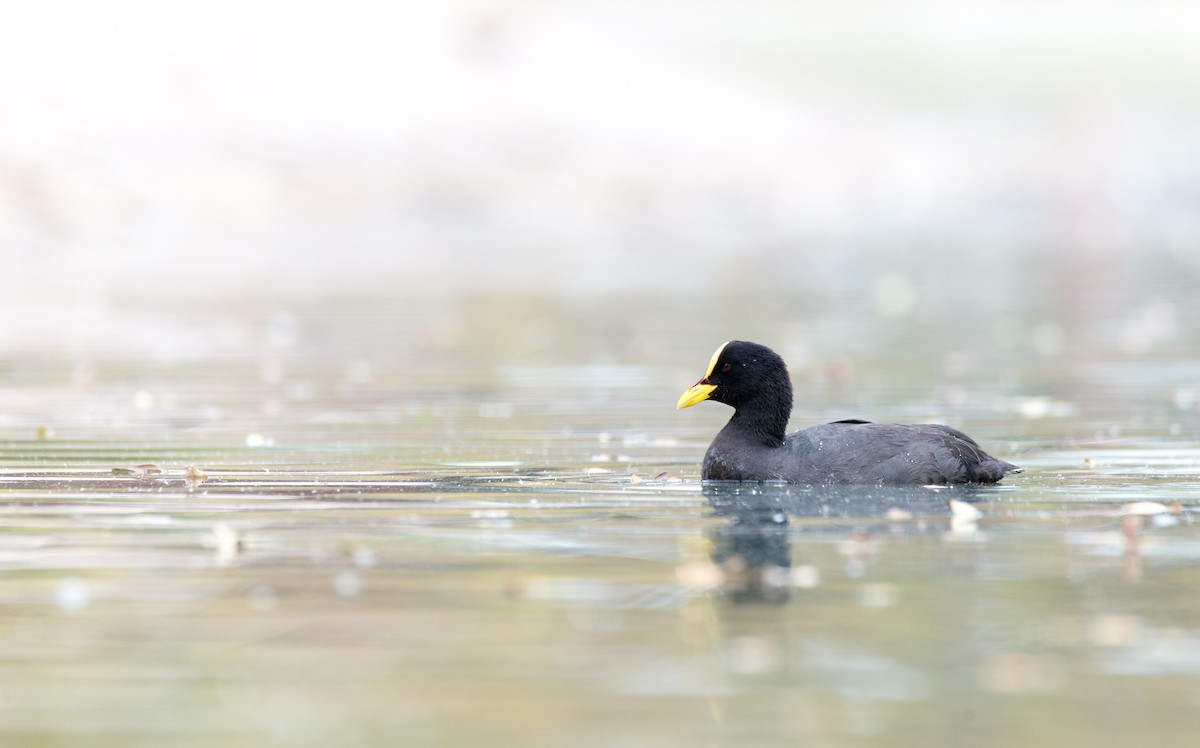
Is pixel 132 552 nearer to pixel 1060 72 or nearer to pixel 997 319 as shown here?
pixel 997 319

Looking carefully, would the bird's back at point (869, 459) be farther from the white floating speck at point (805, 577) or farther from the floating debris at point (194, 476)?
the floating debris at point (194, 476)

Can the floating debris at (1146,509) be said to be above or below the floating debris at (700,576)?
above

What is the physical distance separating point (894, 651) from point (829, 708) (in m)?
0.84

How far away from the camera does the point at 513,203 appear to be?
58.1 m

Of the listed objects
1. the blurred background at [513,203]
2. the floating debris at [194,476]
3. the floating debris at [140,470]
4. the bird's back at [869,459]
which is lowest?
the bird's back at [869,459]

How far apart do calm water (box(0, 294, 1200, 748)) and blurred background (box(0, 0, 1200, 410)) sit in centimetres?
728

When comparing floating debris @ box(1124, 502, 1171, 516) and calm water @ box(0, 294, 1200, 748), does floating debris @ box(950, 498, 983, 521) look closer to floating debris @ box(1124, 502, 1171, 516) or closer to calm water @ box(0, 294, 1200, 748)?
calm water @ box(0, 294, 1200, 748)

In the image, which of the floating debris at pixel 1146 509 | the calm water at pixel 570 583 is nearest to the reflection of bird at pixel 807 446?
the calm water at pixel 570 583

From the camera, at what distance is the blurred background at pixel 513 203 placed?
90.0ft

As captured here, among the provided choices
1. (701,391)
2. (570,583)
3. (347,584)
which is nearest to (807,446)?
(701,391)

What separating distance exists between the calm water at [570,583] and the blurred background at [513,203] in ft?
23.9

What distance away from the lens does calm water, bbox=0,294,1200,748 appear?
6.62 m

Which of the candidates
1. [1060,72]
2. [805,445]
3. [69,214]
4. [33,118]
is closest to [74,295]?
[69,214]

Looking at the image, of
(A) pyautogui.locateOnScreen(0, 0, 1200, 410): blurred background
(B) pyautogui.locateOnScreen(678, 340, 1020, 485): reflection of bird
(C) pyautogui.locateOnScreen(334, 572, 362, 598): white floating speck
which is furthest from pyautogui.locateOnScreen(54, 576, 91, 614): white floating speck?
(A) pyautogui.locateOnScreen(0, 0, 1200, 410): blurred background
